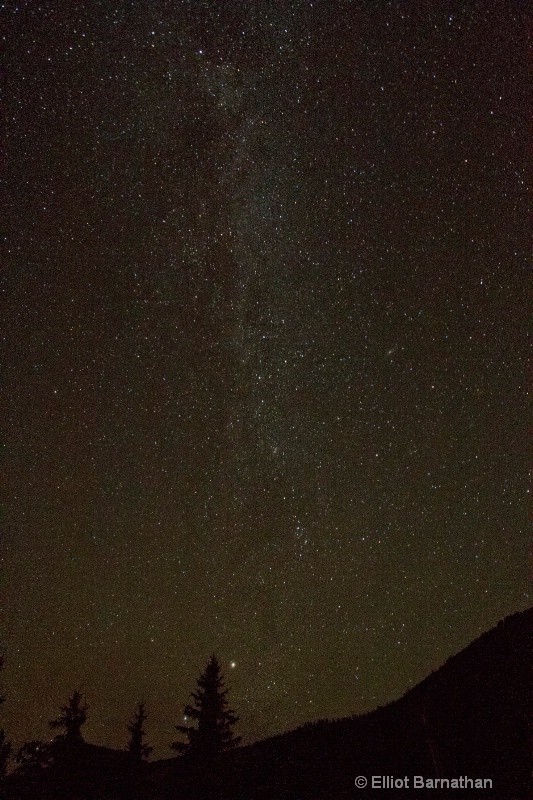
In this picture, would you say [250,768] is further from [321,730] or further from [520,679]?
[520,679]

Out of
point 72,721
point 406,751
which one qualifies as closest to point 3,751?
point 72,721

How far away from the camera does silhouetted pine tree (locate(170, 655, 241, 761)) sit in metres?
24.4

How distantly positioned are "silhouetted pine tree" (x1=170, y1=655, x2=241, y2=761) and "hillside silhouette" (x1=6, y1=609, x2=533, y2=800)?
0.48 m

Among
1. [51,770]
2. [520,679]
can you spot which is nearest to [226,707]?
[51,770]

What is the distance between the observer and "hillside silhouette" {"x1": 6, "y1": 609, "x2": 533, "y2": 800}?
48.6ft

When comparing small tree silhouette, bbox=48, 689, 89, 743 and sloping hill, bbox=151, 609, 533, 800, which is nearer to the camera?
sloping hill, bbox=151, 609, 533, 800

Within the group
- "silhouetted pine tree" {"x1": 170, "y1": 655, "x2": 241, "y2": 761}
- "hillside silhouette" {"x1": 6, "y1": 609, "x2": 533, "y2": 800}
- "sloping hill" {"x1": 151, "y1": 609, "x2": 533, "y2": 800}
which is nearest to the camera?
"sloping hill" {"x1": 151, "y1": 609, "x2": 533, "y2": 800}

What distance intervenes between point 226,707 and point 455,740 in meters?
12.2

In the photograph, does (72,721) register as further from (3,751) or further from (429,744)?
(429,744)

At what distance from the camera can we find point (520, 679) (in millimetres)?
16906

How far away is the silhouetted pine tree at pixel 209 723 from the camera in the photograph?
24.4 m

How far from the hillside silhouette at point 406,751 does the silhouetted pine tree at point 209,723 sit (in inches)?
18.9

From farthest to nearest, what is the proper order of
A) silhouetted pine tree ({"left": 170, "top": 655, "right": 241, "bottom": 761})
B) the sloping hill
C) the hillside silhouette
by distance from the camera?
silhouetted pine tree ({"left": 170, "top": 655, "right": 241, "bottom": 761})
the hillside silhouette
the sloping hill

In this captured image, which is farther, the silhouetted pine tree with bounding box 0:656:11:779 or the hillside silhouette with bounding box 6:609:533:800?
the silhouetted pine tree with bounding box 0:656:11:779
